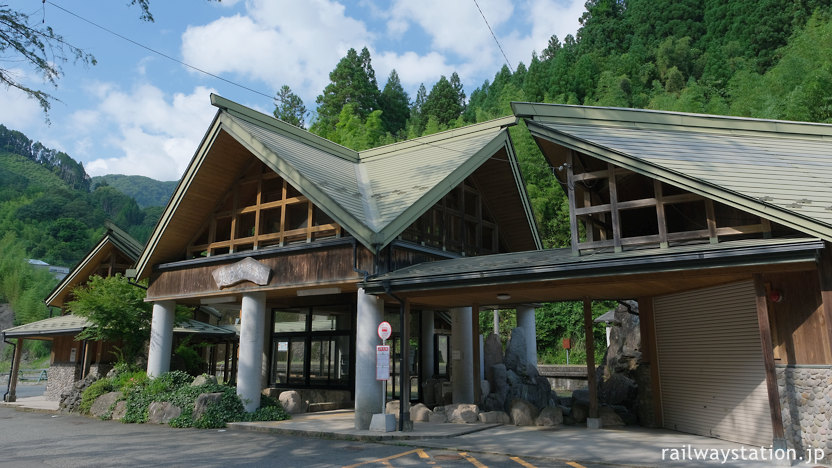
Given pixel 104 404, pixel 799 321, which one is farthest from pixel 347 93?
pixel 799 321

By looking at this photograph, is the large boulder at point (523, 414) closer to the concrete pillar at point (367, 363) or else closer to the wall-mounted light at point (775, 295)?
the concrete pillar at point (367, 363)

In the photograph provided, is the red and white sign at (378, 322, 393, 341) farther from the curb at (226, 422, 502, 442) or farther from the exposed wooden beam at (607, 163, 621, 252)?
the exposed wooden beam at (607, 163, 621, 252)

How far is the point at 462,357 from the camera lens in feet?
49.8

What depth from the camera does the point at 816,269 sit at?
834cm

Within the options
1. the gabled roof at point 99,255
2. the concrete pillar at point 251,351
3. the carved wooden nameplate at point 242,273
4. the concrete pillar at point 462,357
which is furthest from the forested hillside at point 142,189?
the concrete pillar at point 462,357

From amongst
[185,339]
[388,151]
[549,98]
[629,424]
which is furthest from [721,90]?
[185,339]

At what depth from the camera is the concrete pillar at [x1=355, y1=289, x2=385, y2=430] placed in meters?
11.5

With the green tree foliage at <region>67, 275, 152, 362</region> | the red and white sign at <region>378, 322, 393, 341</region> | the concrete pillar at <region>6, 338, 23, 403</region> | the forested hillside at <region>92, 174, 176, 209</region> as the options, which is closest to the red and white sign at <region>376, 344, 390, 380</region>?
the red and white sign at <region>378, 322, 393, 341</region>

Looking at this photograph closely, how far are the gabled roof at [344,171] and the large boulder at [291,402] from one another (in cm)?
539

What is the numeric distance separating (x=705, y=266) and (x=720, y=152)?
336cm

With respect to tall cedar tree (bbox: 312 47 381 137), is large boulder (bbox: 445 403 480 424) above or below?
below

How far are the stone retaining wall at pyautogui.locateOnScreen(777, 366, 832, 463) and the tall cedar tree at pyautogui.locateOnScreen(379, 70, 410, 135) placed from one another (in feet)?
147

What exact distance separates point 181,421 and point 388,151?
9.81 m

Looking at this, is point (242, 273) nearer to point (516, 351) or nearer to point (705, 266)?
point (516, 351)
